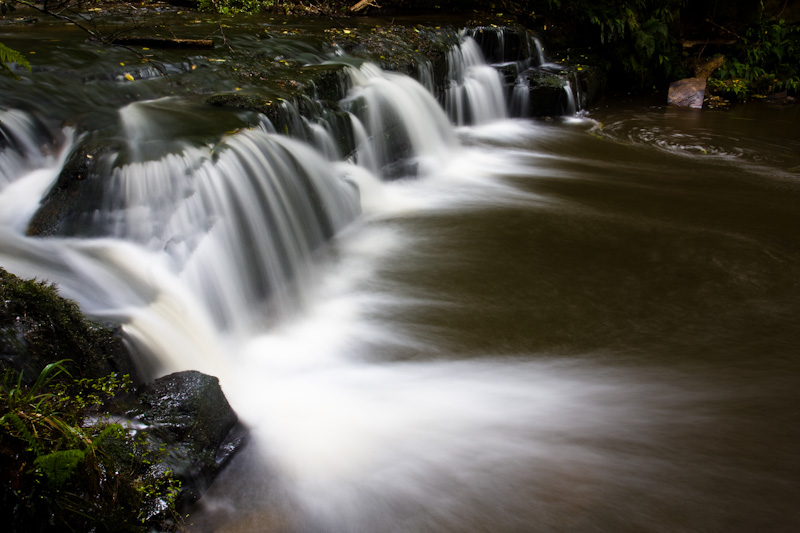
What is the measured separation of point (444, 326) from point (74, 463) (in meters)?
2.86

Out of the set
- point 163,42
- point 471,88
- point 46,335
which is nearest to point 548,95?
point 471,88

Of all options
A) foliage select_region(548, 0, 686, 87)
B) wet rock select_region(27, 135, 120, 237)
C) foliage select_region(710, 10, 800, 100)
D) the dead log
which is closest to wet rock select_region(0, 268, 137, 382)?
wet rock select_region(27, 135, 120, 237)

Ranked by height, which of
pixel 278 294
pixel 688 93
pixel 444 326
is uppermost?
pixel 688 93

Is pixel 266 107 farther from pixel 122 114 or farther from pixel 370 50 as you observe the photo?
pixel 370 50

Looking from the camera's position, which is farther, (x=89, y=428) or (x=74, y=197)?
(x=74, y=197)

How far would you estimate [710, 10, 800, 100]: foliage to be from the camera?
12328 millimetres

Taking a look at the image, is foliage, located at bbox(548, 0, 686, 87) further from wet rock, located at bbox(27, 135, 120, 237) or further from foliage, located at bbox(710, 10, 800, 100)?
wet rock, located at bbox(27, 135, 120, 237)

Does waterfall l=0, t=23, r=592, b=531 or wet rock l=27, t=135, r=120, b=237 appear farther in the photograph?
wet rock l=27, t=135, r=120, b=237

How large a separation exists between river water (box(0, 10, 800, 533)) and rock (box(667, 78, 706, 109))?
5154mm

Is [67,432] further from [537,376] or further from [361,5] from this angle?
[361,5]

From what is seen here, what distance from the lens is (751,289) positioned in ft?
16.5

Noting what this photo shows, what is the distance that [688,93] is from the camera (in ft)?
38.5

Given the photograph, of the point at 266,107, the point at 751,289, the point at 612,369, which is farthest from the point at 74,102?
the point at 751,289

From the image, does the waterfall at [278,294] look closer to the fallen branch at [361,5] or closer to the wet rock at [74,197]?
the wet rock at [74,197]
